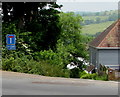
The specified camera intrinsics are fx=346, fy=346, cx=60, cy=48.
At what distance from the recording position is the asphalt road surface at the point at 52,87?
333 inches

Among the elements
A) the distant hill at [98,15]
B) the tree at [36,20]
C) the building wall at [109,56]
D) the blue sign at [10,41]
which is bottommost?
the building wall at [109,56]

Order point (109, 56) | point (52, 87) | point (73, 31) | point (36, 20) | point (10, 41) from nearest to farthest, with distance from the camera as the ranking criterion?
point (52, 87)
point (10, 41)
point (36, 20)
point (109, 56)
point (73, 31)

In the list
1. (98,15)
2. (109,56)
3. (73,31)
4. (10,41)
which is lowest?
(109,56)

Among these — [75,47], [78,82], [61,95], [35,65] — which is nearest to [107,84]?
[78,82]

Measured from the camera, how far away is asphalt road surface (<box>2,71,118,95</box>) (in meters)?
8.46

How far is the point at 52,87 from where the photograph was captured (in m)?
9.20

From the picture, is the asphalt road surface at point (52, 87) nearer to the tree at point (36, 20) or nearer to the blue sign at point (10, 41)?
the blue sign at point (10, 41)

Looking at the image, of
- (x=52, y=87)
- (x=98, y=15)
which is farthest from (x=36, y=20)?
(x=98, y=15)

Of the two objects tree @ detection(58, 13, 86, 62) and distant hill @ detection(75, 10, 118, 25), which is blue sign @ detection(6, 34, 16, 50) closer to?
tree @ detection(58, 13, 86, 62)

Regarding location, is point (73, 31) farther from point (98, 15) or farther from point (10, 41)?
point (98, 15)

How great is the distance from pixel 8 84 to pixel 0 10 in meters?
9.89

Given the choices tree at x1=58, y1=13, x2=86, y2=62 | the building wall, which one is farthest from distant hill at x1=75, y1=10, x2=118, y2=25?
the building wall

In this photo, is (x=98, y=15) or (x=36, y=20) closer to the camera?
(x=36, y=20)

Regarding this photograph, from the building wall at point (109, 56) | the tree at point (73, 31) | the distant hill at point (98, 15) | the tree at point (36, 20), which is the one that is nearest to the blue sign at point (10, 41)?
the tree at point (36, 20)
